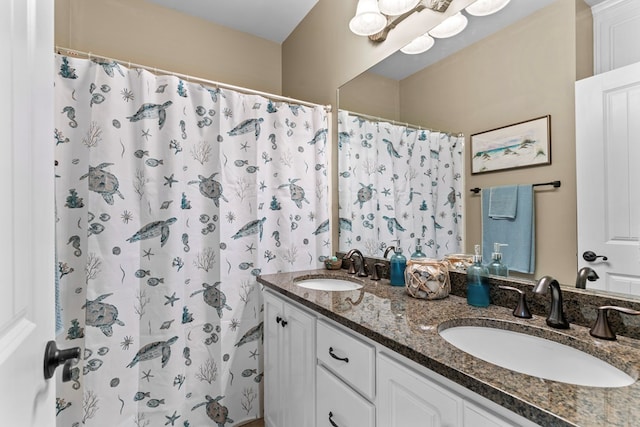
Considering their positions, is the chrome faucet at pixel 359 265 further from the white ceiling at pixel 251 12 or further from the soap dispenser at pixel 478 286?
the white ceiling at pixel 251 12

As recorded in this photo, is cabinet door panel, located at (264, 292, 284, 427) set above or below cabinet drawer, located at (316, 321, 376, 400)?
below

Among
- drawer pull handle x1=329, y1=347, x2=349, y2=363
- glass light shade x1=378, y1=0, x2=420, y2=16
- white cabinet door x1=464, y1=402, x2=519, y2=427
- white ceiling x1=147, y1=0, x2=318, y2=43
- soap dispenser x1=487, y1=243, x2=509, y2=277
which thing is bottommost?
drawer pull handle x1=329, y1=347, x2=349, y2=363

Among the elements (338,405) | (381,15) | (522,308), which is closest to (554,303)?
(522,308)

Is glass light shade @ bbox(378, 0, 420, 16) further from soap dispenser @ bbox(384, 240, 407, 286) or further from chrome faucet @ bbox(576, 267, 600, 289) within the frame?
chrome faucet @ bbox(576, 267, 600, 289)

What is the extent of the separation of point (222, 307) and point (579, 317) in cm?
157

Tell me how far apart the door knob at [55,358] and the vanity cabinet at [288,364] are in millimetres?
832

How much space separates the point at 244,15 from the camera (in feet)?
7.61

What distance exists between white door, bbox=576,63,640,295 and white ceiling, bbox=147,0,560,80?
40 centimetres

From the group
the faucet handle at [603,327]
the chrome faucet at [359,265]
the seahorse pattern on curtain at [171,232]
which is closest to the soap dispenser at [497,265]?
the faucet handle at [603,327]

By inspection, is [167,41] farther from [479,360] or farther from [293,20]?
[479,360]

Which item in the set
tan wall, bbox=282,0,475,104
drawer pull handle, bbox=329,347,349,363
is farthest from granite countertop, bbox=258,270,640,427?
tan wall, bbox=282,0,475,104

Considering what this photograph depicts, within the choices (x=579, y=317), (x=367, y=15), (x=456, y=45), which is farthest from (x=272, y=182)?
(x=579, y=317)

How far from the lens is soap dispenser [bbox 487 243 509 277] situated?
1.22 m

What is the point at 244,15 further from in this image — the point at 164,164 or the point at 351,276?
the point at 351,276
